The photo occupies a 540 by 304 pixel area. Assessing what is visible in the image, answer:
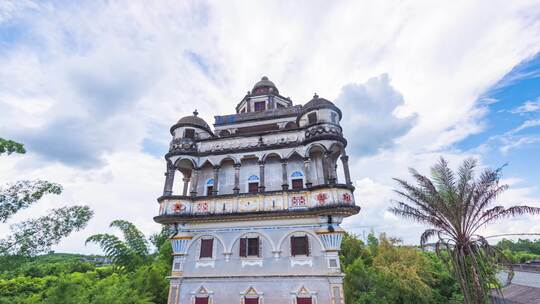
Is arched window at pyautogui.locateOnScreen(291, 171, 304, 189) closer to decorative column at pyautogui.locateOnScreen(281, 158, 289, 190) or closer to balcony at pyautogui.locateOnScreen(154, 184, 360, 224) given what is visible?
decorative column at pyautogui.locateOnScreen(281, 158, 289, 190)

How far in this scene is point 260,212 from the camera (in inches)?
546

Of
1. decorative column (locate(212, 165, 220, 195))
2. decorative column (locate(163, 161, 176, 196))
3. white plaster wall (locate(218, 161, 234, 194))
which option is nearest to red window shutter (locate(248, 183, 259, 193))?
white plaster wall (locate(218, 161, 234, 194))

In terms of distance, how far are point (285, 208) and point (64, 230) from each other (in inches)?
751

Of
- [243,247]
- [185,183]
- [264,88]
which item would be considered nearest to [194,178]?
[185,183]

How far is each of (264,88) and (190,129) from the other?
32.6 ft

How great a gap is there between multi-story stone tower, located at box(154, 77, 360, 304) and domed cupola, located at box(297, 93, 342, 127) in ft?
0.22

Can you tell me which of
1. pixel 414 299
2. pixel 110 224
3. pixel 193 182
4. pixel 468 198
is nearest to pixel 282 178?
pixel 193 182

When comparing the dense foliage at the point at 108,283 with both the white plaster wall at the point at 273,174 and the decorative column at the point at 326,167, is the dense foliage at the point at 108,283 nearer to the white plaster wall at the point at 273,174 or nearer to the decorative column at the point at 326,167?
the white plaster wall at the point at 273,174

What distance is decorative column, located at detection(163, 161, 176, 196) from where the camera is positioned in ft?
50.6

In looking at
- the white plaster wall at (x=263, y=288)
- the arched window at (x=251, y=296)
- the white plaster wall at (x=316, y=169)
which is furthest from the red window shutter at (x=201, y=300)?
the white plaster wall at (x=316, y=169)

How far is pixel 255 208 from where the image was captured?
14.2 metres

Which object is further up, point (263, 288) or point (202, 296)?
point (263, 288)

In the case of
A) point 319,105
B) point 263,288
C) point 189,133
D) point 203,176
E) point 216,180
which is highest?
point 319,105

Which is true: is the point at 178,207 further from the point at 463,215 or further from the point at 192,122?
the point at 463,215
